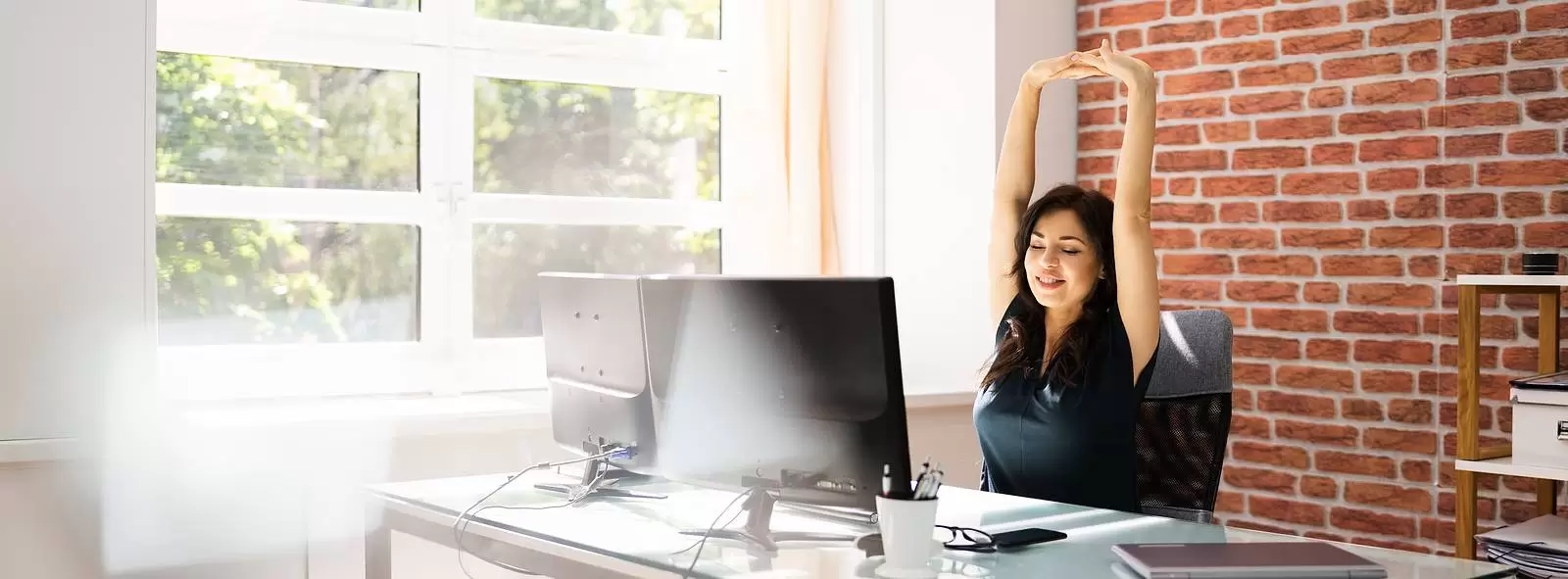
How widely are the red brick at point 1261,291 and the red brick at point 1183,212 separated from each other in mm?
193

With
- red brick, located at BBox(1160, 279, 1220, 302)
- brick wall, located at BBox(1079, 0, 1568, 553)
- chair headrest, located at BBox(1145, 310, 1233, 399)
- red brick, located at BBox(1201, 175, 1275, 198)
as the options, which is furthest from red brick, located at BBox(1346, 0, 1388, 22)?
chair headrest, located at BBox(1145, 310, 1233, 399)

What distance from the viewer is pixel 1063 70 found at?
8.45 ft

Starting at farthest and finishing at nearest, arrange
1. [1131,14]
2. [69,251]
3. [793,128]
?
[793,128], [1131,14], [69,251]

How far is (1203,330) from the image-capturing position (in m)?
2.47

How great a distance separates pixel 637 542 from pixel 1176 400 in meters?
1.06

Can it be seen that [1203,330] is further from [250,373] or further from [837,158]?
[250,373]

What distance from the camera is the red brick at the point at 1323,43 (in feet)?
10.9

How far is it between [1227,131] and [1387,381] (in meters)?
0.75

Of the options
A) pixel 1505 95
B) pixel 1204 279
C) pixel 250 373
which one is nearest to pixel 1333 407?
pixel 1204 279

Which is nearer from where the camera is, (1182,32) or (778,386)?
(778,386)

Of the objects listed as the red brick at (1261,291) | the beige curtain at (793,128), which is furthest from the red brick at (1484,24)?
the beige curtain at (793,128)

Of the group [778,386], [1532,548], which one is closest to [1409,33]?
[1532,548]

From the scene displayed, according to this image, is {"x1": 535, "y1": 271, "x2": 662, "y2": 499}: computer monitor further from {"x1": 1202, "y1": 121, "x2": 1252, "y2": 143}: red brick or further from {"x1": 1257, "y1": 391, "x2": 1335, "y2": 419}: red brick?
{"x1": 1202, "y1": 121, "x2": 1252, "y2": 143}: red brick

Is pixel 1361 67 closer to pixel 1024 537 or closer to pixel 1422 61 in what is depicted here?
pixel 1422 61
